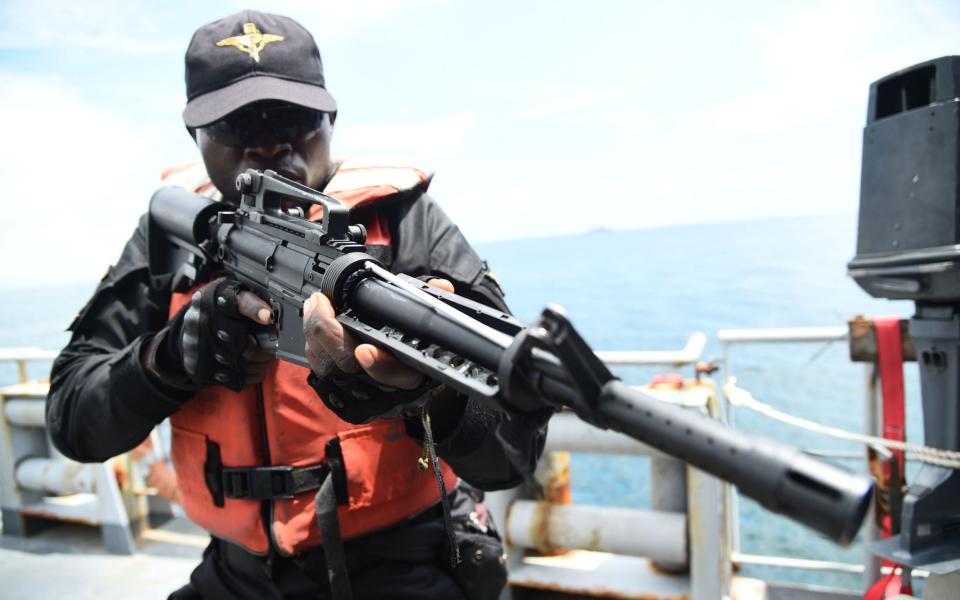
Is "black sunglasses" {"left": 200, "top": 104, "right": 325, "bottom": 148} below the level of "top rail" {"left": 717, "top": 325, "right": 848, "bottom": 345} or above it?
above

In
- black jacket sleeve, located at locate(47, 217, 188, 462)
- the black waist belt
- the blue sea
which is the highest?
black jacket sleeve, located at locate(47, 217, 188, 462)

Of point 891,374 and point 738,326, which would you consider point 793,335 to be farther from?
point 738,326

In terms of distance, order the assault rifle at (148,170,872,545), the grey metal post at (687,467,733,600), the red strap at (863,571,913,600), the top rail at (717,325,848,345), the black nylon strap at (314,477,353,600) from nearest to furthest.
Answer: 1. the assault rifle at (148,170,872,545)
2. the black nylon strap at (314,477,353,600)
3. the red strap at (863,571,913,600)
4. the grey metal post at (687,467,733,600)
5. the top rail at (717,325,848,345)

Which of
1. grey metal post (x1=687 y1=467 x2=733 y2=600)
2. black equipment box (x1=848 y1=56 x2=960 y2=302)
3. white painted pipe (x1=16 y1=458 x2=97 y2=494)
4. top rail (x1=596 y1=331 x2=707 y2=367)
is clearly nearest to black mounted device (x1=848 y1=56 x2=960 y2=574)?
black equipment box (x1=848 y1=56 x2=960 y2=302)

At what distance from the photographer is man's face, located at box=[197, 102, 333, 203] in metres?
1.92

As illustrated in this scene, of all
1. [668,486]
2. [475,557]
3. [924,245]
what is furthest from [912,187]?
[475,557]

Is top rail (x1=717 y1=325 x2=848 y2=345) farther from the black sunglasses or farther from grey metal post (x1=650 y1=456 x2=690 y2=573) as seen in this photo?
the black sunglasses

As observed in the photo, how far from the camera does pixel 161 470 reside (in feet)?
15.8

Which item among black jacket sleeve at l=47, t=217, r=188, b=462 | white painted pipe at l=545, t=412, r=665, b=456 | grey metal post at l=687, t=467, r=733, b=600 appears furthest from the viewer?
white painted pipe at l=545, t=412, r=665, b=456

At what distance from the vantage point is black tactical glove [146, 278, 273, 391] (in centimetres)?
174

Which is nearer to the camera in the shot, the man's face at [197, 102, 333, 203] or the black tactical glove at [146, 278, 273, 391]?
the black tactical glove at [146, 278, 273, 391]

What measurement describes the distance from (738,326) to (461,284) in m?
18.5

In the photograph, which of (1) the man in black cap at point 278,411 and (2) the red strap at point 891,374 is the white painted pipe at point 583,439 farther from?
(1) the man in black cap at point 278,411

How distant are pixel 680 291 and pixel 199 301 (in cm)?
2532
